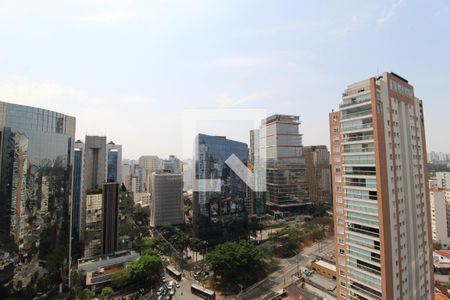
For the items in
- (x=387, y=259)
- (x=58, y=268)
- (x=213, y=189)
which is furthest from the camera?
(x=213, y=189)

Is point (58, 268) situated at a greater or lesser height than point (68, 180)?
lesser

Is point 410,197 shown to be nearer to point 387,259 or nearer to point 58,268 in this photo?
point 387,259

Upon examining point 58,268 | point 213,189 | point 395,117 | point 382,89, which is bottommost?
point 58,268

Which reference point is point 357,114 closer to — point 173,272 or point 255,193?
point 173,272

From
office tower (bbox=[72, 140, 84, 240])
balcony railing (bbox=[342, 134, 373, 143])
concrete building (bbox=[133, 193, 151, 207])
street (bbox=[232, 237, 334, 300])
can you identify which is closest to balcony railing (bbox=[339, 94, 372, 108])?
balcony railing (bbox=[342, 134, 373, 143])

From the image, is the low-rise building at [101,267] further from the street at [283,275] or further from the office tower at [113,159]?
the office tower at [113,159]

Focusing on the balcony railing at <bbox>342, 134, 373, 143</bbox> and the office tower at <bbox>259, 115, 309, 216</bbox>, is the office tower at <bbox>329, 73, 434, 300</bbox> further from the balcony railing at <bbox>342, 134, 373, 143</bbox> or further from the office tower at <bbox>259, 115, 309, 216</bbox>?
the office tower at <bbox>259, 115, 309, 216</bbox>

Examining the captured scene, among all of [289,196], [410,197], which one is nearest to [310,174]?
[289,196]

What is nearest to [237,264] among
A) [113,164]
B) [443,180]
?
[113,164]

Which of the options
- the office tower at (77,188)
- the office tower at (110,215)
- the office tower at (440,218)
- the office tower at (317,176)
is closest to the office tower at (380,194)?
the office tower at (440,218)

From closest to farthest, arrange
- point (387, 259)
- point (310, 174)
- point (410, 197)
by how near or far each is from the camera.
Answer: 1. point (387, 259)
2. point (410, 197)
3. point (310, 174)
